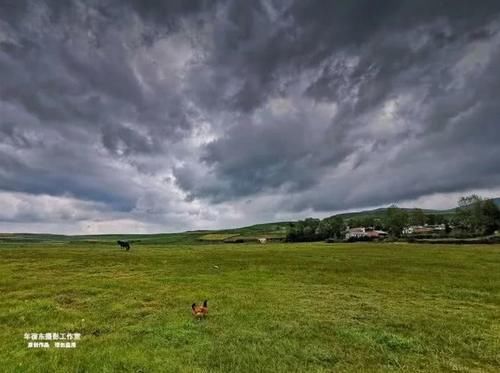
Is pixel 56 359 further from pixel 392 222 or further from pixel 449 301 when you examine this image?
pixel 392 222

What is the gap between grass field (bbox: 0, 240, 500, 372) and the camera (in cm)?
1058

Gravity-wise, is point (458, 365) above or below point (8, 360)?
below

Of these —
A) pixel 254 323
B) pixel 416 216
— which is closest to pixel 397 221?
pixel 416 216

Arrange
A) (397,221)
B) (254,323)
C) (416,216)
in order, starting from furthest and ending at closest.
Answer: (416,216), (397,221), (254,323)

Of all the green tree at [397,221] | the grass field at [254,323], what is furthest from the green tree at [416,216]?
the grass field at [254,323]

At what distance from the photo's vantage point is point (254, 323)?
14438 millimetres

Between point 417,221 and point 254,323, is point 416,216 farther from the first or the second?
point 254,323

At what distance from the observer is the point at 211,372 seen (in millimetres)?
9781

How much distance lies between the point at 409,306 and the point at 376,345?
7146mm

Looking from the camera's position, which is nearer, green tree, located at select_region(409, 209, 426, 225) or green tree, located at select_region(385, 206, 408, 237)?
green tree, located at select_region(385, 206, 408, 237)

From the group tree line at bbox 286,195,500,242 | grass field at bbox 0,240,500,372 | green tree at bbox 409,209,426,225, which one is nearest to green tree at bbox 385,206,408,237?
tree line at bbox 286,195,500,242

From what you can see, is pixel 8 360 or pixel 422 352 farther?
pixel 422 352

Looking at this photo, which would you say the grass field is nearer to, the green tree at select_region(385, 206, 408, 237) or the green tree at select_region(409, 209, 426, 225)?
the green tree at select_region(385, 206, 408, 237)

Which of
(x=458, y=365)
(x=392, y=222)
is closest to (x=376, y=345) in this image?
(x=458, y=365)
